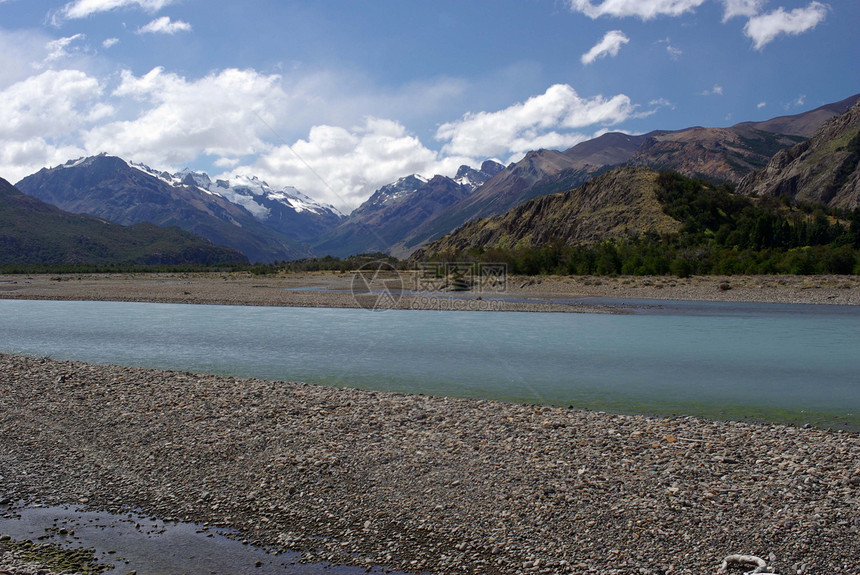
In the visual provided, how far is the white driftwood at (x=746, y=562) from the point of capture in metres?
6.53

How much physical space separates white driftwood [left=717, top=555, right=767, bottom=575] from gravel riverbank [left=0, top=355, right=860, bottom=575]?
0.53 ft

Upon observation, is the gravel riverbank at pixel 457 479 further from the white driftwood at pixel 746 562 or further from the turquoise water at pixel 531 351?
the turquoise water at pixel 531 351

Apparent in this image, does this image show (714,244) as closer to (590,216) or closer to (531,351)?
(590,216)

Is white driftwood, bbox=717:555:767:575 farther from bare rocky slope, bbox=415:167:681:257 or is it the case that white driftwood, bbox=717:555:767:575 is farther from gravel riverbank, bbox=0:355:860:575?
bare rocky slope, bbox=415:167:681:257

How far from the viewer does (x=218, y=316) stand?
130ft

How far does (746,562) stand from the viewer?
264 inches

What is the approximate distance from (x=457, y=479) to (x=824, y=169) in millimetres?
171785

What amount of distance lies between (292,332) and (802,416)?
23.6m

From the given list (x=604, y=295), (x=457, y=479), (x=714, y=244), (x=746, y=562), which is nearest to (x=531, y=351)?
(x=457, y=479)

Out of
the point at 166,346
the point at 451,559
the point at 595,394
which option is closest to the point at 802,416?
the point at 595,394

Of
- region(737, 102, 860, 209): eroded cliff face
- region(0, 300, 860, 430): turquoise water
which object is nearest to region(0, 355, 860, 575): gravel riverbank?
region(0, 300, 860, 430): turquoise water

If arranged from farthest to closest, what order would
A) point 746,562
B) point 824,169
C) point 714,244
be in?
point 824,169 < point 714,244 < point 746,562

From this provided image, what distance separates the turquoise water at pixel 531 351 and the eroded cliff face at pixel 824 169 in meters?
113

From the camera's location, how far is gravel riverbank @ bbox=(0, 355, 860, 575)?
723 centimetres
